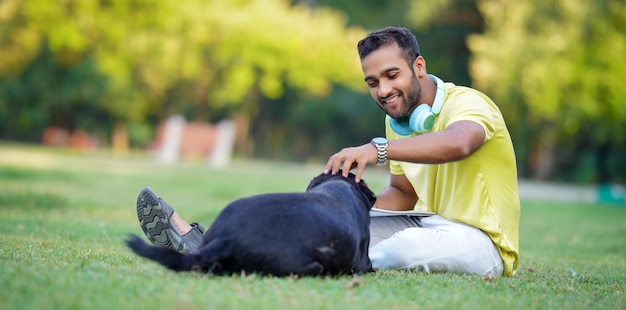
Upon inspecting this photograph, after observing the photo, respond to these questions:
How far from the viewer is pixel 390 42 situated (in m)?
4.73

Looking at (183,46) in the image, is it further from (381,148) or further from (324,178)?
(381,148)

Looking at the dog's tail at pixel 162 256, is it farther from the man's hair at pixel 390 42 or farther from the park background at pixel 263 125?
the man's hair at pixel 390 42

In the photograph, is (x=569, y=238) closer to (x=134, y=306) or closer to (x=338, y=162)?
(x=338, y=162)

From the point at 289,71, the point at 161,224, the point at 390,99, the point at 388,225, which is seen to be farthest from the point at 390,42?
the point at 289,71

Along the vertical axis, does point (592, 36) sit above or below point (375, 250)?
above

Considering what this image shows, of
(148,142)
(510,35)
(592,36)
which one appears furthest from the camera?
(148,142)

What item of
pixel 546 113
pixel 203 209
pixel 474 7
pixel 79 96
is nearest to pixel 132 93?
pixel 79 96

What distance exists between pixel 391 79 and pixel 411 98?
0.63 ft

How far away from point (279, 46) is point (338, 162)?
103ft

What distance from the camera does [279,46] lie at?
3519 cm

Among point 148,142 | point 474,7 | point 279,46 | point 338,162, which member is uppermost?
point 474,7

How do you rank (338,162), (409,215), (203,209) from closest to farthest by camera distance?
(338,162) → (409,215) → (203,209)

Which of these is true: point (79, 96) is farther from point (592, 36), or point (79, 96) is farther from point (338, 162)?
point (338, 162)

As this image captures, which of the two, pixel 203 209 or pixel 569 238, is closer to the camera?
pixel 569 238
